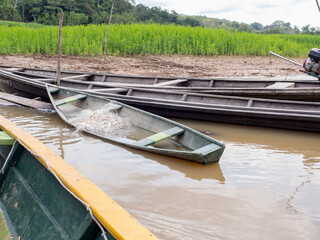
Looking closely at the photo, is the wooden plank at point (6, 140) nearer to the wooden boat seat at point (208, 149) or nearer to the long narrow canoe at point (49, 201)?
the long narrow canoe at point (49, 201)

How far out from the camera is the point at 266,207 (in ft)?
9.43

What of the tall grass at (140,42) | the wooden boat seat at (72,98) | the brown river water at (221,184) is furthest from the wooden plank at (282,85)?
the tall grass at (140,42)

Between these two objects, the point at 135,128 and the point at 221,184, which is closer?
the point at 221,184

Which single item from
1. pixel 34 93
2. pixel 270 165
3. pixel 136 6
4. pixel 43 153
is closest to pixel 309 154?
pixel 270 165

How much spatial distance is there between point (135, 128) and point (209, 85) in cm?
250

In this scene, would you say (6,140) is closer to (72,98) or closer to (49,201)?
(49,201)

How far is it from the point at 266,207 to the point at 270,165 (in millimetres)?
1032

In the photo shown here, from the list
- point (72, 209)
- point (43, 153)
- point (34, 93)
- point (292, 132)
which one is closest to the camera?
point (72, 209)

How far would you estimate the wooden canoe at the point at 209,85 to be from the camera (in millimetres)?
5476

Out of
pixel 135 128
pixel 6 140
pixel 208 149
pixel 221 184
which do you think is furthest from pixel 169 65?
pixel 6 140

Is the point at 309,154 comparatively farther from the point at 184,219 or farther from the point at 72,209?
the point at 72,209

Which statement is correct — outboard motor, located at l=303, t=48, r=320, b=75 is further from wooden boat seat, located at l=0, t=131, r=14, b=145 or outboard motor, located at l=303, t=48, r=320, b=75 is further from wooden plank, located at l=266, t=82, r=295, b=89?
wooden boat seat, located at l=0, t=131, r=14, b=145

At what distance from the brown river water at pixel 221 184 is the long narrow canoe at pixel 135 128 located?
0.46 ft

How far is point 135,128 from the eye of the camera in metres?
4.99
